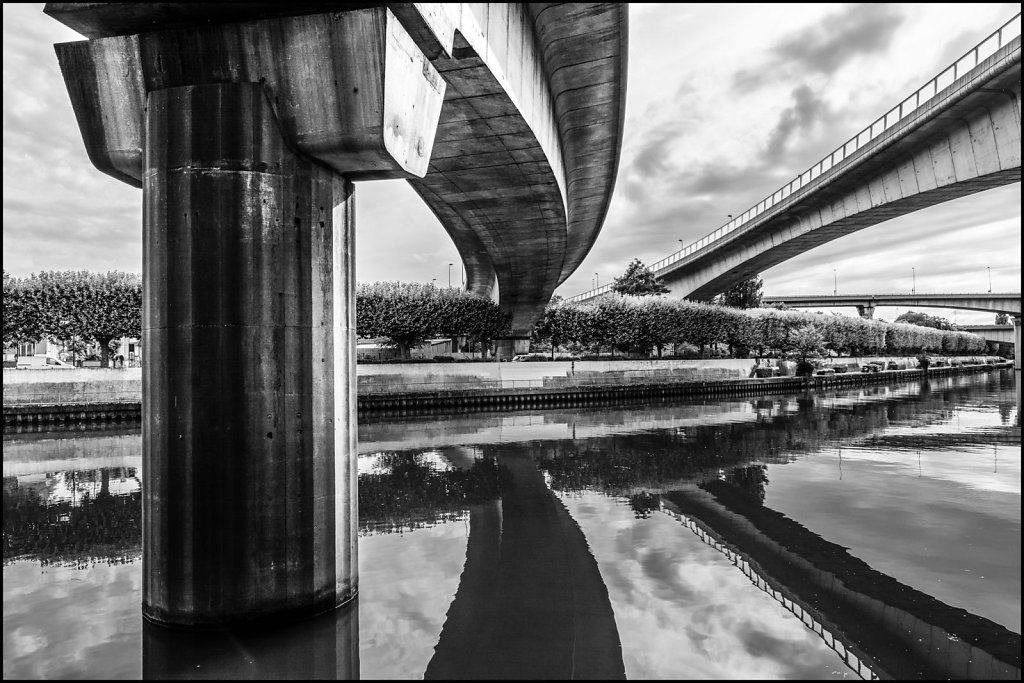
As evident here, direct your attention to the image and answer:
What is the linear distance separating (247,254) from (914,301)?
104 m

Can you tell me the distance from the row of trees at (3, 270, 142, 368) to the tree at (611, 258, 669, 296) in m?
37.4

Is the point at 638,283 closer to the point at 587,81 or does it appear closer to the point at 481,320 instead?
the point at 481,320

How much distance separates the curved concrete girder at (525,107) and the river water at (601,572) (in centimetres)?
600

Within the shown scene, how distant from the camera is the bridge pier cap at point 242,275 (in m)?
Answer: 5.89

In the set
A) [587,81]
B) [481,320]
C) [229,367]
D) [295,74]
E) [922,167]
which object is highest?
[922,167]

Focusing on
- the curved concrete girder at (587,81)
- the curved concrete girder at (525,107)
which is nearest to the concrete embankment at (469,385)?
the curved concrete girder at (525,107)

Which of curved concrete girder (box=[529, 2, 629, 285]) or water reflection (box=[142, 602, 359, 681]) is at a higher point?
curved concrete girder (box=[529, 2, 629, 285])

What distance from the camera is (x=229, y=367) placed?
589cm

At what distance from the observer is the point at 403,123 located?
640cm

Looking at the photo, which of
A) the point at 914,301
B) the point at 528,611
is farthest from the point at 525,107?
the point at 914,301

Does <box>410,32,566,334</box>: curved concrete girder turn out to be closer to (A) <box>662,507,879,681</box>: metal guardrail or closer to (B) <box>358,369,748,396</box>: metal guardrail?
(B) <box>358,369,748,396</box>: metal guardrail

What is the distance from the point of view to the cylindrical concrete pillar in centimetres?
588

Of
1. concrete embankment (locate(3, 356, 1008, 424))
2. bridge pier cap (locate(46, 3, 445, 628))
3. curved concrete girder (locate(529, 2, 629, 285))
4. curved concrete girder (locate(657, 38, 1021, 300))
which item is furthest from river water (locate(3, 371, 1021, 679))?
concrete embankment (locate(3, 356, 1008, 424))

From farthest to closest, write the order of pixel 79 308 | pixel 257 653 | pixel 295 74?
pixel 79 308 < pixel 295 74 < pixel 257 653
